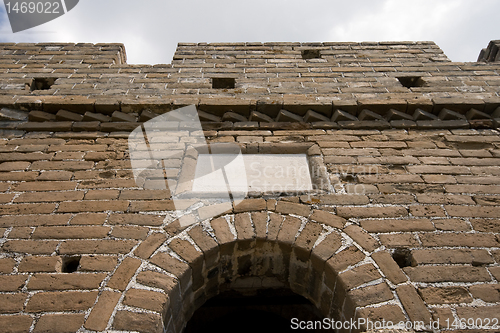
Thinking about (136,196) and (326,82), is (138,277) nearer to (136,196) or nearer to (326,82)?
(136,196)

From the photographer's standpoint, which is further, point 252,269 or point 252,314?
point 252,314

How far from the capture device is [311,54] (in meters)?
4.11

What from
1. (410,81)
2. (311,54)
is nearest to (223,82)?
(311,54)

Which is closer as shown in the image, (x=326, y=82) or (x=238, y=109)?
(x=238, y=109)

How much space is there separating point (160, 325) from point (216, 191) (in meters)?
0.91

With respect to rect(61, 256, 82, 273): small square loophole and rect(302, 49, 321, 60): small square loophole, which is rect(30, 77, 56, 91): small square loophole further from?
rect(302, 49, 321, 60): small square loophole

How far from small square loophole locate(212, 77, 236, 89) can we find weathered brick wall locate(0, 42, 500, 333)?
0.86ft

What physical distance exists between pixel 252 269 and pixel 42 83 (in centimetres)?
292

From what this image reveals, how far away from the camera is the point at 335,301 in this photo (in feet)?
6.43

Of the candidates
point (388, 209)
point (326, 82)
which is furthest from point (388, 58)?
point (388, 209)

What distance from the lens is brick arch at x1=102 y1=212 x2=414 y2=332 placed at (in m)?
1.74

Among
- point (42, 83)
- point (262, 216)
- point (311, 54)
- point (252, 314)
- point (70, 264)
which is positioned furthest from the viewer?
point (311, 54)

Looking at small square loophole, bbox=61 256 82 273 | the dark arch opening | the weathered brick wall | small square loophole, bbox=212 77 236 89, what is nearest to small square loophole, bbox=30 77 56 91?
the weathered brick wall

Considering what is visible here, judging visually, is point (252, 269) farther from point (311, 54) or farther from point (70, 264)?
point (311, 54)
